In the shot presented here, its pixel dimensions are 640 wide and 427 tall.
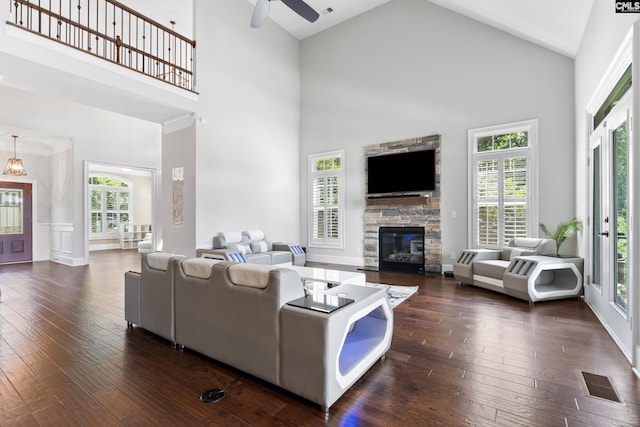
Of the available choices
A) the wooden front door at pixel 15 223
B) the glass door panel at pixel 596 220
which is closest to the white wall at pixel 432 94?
the glass door panel at pixel 596 220

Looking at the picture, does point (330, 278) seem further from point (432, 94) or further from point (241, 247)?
point (432, 94)

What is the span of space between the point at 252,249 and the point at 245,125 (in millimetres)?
2770

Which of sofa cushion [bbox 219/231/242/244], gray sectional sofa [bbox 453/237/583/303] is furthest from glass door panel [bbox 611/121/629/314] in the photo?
sofa cushion [bbox 219/231/242/244]

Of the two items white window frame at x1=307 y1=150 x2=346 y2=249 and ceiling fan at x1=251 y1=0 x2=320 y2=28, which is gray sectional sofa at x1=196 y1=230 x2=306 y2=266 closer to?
white window frame at x1=307 y1=150 x2=346 y2=249

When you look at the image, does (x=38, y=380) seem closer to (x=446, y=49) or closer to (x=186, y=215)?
(x=186, y=215)

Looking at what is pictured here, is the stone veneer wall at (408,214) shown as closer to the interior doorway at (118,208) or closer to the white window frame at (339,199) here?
the white window frame at (339,199)

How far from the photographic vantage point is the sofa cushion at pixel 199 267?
249 cm

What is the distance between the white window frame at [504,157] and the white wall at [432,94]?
0.10m

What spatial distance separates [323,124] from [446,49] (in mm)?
3152

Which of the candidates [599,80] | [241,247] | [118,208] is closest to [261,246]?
[241,247]

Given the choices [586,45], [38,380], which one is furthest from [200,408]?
[586,45]

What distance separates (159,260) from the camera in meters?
2.94

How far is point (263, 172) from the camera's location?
291 inches

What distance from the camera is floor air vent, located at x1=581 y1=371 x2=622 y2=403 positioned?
2047 mm
